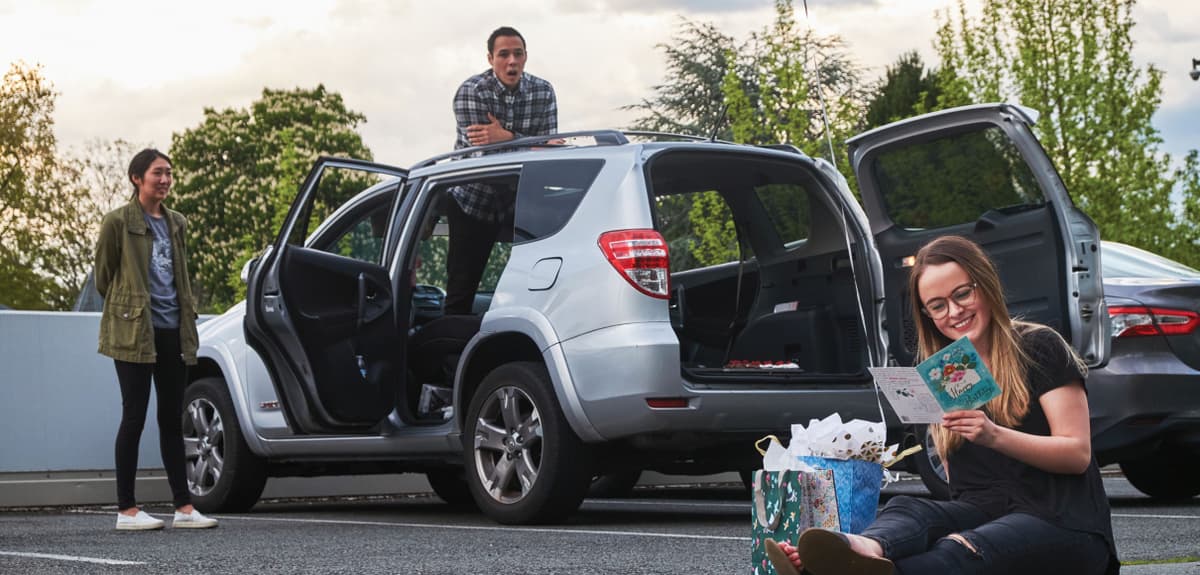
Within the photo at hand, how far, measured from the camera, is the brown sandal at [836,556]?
346cm

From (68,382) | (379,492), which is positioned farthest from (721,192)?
(68,382)

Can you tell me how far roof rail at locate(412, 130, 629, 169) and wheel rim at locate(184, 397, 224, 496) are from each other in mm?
2024

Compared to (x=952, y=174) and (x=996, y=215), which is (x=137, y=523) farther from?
(x=952, y=174)

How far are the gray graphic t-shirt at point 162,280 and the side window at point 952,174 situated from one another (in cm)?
349

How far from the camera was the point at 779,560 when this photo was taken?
11.8ft

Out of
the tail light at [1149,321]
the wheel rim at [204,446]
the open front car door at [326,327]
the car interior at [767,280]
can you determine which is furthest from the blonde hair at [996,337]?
the wheel rim at [204,446]

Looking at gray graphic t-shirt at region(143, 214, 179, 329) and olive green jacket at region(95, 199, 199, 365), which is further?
gray graphic t-shirt at region(143, 214, 179, 329)

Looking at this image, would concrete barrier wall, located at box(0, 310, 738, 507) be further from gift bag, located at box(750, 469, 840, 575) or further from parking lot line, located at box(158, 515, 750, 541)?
gift bag, located at box(750, 469, 840, 575)

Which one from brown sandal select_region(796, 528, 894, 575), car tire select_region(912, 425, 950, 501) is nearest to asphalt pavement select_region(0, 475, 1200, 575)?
car tire select_region(912, 425, 950, 501)

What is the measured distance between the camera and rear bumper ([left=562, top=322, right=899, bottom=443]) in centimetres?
712

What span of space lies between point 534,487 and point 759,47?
3402 cm

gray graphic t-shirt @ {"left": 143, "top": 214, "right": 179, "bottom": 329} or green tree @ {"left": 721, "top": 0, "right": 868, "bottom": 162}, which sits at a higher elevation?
green tree @ {"left": 721, "top": 0, "right": 868, "bottom": 162}

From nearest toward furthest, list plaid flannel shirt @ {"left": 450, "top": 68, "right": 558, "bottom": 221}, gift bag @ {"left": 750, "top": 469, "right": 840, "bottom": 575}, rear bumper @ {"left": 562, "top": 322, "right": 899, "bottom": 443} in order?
gift bag @ {"left": 750, "top": 469, "right": 840, "bottom": 575}
rear bumper @ {"left": 562, "top": 322, "right": 899, "bottom": 443}
plaid flannel shirt @ {"left": 450, "top": 68, "right": 558, "bottom": 221}

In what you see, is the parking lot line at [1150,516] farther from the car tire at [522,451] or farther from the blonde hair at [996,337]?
the blonde hair at [996,337]
